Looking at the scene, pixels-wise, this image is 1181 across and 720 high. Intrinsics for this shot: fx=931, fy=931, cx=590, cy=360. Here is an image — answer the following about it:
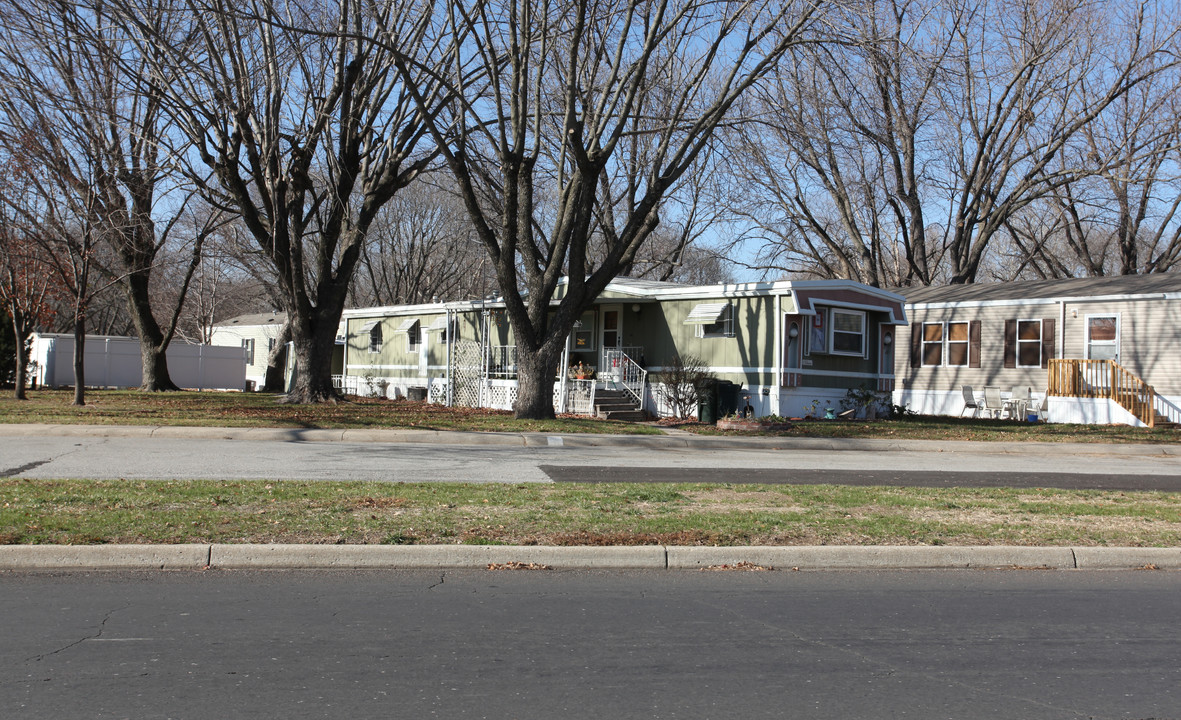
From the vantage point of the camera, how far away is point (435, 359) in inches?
1209

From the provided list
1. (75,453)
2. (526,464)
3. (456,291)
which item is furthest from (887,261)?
Answer: (75,453)

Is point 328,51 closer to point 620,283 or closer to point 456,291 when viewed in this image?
point 620,283

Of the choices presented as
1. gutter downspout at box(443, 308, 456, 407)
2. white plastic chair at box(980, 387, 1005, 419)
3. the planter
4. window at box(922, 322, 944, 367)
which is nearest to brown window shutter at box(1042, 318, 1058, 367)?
white plastic chair at box(980, 387, 1005, 419)

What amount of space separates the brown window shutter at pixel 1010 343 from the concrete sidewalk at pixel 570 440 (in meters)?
8.26

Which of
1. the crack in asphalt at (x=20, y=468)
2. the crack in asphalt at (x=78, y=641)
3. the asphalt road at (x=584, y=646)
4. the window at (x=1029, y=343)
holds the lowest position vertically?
the asphalt road at (x=584, y=646)

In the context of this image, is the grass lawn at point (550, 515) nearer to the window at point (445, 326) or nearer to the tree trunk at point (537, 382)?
the tree trunk at point (537, 382)

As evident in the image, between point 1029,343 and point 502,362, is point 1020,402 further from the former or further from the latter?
point 502,362

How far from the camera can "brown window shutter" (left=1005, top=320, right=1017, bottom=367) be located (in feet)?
89.0

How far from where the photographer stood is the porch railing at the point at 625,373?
24781mm

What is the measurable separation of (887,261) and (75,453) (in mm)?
42835

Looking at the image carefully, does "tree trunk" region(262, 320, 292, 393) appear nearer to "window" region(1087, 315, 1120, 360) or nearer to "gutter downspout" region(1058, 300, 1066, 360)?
"gutter downspout" region(1058, 300, 1066, 360)

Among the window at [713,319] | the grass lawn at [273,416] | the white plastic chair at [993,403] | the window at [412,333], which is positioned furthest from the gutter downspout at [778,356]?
the window at [412,333]

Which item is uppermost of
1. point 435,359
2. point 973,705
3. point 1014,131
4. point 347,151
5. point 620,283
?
point 1014,131

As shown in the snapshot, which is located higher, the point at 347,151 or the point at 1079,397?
the point at 347,151
